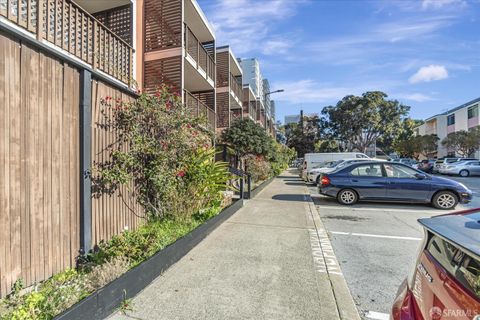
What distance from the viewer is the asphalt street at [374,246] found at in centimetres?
308

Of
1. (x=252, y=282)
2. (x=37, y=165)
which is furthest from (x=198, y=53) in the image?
(x=252, y=282)

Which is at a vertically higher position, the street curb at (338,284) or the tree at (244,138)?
the tree at (244,138)

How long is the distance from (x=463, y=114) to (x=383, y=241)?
4475 centimetres

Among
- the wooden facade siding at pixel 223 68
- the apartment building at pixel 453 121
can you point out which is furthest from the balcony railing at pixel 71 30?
the apartment building at pixel 453 121

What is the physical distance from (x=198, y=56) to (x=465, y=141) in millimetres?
31811

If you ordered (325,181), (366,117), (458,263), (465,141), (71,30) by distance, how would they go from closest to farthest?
(458,263) → (71,30) → (325,181) → (465,141) → (366,117)

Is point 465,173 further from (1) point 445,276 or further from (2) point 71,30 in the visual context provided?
(2) point 71,30

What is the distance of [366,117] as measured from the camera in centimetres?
3356

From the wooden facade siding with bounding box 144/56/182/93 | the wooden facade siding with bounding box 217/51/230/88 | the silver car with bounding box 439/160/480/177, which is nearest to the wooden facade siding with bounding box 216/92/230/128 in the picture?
the wooden facade siding with bounding box 217/51/230/88

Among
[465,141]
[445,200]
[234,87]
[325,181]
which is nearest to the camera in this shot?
[445,200]

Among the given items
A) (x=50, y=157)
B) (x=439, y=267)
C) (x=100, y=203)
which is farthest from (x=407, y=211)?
(x=50, y=157)

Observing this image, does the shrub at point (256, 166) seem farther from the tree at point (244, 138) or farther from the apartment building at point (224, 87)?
the apartment building at point (224, 87)

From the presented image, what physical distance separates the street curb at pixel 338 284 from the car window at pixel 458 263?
1.44m

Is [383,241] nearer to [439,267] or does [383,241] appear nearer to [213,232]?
[213,232]
